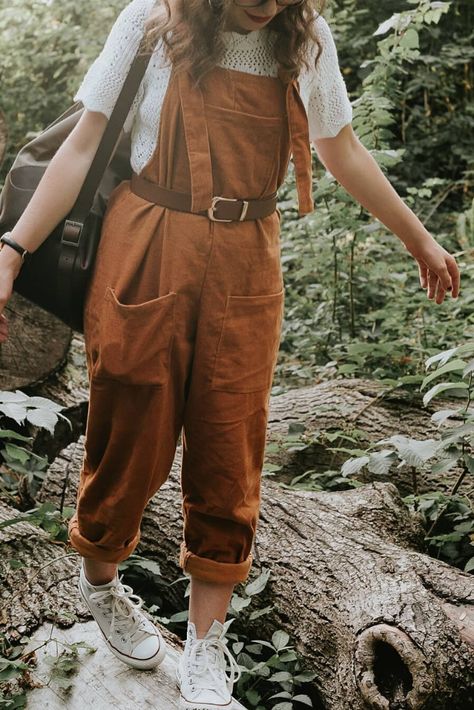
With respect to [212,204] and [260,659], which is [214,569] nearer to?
[260,659]

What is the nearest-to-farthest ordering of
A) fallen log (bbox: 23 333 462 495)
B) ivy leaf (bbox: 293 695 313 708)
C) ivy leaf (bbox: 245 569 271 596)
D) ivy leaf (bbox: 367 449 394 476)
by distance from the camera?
1. ivy leaf (bbox: 293 695 313 708)
2. ivy leaf (bbox: 245 569 271 596)
3. ivy leaf (bbox: 367 449 394 476)
4. fallen log (bbox: 23 333 462 495)

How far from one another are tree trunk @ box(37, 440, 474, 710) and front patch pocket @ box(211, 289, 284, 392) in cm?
67

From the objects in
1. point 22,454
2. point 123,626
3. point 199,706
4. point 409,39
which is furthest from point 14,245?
point 409,39

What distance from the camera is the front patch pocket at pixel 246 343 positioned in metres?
1.83

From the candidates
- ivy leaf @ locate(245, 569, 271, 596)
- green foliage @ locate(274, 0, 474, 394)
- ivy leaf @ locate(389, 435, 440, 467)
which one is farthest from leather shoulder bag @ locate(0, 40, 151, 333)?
green foliage @ locate(274, 0, 474, 394)

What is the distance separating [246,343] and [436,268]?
0.55 meters

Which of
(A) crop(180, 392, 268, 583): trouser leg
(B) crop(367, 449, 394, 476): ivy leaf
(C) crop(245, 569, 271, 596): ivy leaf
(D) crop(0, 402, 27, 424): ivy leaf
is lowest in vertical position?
(C) crop(245, 569, 271, 596): ivy leaf

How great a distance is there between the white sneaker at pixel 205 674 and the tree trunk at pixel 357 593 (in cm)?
30

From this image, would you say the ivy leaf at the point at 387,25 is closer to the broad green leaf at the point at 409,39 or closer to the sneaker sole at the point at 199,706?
the broad green leaf at the point at 409,39

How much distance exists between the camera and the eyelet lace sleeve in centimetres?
188

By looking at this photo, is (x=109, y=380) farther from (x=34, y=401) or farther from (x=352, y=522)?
(x=352, y=522)

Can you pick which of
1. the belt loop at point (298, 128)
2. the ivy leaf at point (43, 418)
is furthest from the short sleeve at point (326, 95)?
the ivy leaf at point (43, 418)

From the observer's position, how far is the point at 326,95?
1.93 metres

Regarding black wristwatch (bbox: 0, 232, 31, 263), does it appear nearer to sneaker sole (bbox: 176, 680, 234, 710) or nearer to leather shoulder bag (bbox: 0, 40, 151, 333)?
leather shoulder bag (bbox: 0, 40, 151, 333)
